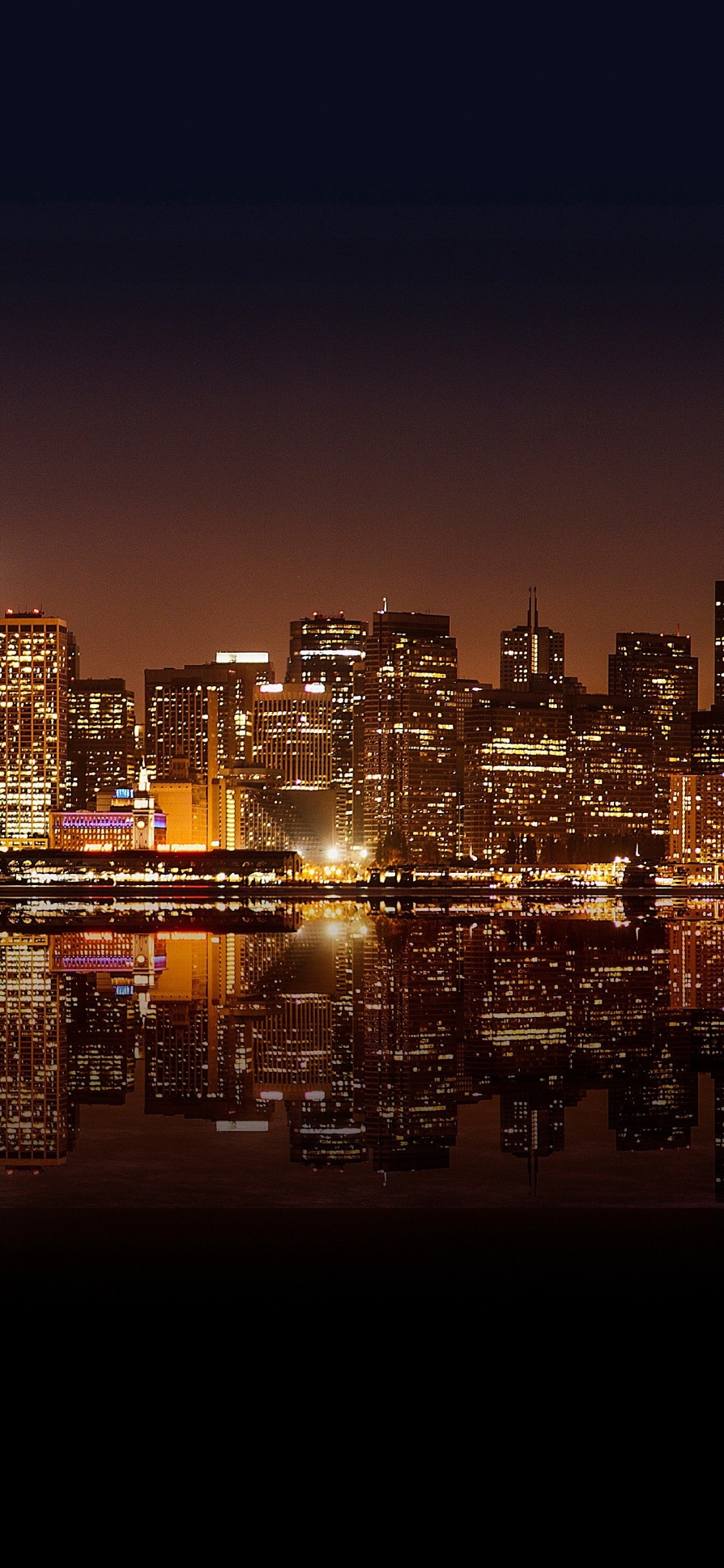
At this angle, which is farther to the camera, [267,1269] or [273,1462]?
[267,1269]

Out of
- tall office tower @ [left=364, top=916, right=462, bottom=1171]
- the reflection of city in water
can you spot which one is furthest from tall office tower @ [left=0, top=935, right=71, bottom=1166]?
tall office tower @ [left=364, top=916, right=462, bottom=1171]

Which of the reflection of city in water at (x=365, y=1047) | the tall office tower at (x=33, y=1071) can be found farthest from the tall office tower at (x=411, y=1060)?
the tall office tower at (x=33, y=1071)

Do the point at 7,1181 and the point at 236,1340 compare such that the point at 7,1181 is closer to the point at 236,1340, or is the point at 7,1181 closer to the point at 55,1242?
the point at 55,1242

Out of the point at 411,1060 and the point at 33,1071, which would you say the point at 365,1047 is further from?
the point at 33,1071

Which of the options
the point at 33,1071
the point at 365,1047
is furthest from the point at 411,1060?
the point at 33,1071

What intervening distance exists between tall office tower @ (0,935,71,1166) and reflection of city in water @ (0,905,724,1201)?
0.04m

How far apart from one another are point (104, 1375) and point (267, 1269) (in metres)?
1.36

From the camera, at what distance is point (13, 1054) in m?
19.3

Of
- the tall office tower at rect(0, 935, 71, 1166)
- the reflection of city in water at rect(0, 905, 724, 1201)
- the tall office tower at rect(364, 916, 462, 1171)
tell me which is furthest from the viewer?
the reflection of city in water at rect(0, 905, 724, 1201)

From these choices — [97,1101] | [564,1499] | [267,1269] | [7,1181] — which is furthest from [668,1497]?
[97,1101]

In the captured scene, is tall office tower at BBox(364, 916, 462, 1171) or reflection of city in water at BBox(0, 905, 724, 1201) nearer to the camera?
tall office tower at BBox(364, 916, 462, 1171)

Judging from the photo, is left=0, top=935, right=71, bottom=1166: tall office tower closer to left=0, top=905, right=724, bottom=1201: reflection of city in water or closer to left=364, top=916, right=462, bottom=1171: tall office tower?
left=0, top=905, right=724, bottom=1201: reflection of city in water

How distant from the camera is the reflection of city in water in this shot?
13320 mm

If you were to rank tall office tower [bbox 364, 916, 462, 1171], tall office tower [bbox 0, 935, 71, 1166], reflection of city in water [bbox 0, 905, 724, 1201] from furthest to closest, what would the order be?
reflection of city in water [bbox 0, 905, 724, 1201]
tall office tower [bbox 364, 916, 462, 1171]
tall office tower [bbox 0, 935, 71, 1166]
